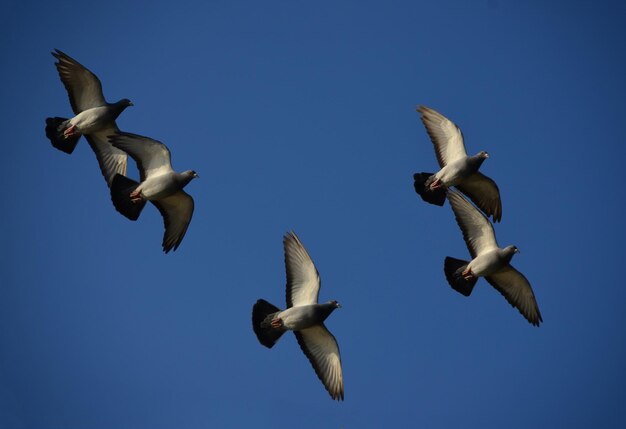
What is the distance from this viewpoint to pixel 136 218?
20.1m

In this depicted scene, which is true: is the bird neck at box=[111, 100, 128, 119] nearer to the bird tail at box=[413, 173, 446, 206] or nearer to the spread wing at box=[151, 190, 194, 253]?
the spread wing at box=[151, 190, 194, 253]

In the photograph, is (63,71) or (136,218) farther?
(63,71)

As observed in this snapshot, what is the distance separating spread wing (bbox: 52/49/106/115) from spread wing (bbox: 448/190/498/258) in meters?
8.57

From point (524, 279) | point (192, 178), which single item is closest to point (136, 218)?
point (192, 178)

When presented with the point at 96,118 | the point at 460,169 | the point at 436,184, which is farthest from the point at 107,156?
the point at 460,169

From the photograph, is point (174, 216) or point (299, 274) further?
point (174, 216)

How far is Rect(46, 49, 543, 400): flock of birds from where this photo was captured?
19.7 meters

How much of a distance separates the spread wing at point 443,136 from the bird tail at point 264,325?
5510 millimetres

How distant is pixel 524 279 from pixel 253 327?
21.1ft

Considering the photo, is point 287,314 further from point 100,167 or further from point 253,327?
point 100,167

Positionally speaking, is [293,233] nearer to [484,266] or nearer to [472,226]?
[472,226]

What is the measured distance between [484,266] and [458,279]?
26.2 inches

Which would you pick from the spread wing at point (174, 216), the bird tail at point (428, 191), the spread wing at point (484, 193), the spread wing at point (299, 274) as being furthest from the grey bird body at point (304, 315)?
the spread wing at point (484, 193)

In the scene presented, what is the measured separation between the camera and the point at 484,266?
21172mm
